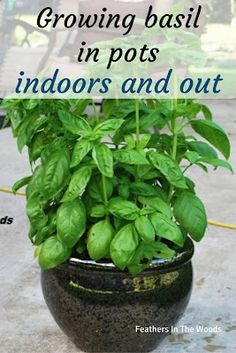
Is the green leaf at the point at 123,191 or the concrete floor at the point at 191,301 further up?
the green leaf at the point at 123,191

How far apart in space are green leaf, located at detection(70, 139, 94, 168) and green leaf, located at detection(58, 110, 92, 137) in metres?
0.03

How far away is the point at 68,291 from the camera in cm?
208

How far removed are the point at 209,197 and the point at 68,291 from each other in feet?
6.63

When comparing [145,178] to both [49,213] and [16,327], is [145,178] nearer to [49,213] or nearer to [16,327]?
[49,213]

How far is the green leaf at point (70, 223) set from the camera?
1937 mm

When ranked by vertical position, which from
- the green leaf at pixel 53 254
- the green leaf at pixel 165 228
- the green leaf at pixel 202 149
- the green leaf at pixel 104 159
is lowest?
the green leaf at pixel 53 254

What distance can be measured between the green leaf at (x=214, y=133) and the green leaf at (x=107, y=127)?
24cm

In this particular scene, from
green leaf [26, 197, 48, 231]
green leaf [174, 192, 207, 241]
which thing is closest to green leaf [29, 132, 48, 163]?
green leaf [26, 197, 48, 231]

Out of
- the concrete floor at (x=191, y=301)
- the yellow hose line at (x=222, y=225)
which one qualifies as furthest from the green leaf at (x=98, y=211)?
the yellow hose line at (x=222, y=225)

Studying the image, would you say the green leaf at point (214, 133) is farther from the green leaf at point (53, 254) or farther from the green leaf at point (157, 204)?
the green leaf at point (53, 254)

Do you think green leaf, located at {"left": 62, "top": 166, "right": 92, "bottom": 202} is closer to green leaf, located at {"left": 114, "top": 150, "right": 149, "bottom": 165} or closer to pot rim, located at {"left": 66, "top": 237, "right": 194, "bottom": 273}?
green leaf, located at {"left": 114, "top": 150, "right": 149, "bottom": 165}

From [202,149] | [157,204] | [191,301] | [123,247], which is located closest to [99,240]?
[123,247]

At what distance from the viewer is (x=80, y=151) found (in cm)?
190

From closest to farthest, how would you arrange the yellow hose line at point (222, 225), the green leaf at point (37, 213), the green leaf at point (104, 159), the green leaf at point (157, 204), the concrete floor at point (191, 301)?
the green leaf at point (104, 159) < the green leaf at point (157, 204) < the green leaf at point (37, 213) < the concrete floor at point (191, 301) < the yellow hose line at point (222, 225)
